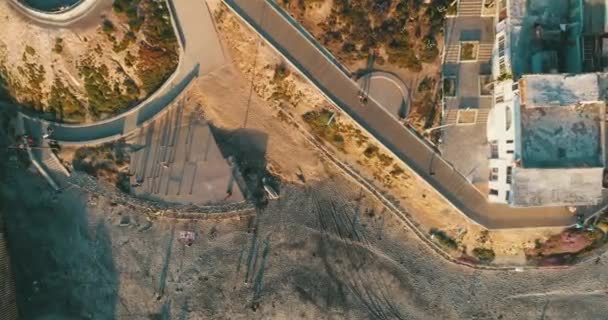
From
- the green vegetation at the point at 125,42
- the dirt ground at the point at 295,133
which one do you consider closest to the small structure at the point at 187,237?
the dirt ground at the point at 295,133

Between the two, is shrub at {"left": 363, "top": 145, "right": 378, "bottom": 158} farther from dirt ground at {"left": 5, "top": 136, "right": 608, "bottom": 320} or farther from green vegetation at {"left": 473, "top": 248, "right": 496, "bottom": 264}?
green vegetation at {"left": 473, "top": 248, "right": 496, "bottom": 264}

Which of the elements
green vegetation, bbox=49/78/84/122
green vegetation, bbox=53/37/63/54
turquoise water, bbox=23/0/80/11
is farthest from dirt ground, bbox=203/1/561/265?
turquoise water, bbox=23/0/80/11

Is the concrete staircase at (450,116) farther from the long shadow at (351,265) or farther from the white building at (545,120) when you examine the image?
the long shadow at (351,265)

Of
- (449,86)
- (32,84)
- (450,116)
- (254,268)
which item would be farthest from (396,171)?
(32,84)

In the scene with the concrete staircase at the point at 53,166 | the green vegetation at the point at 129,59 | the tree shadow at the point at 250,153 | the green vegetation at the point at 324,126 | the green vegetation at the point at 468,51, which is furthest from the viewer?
the tree shadow at the point at 250,153

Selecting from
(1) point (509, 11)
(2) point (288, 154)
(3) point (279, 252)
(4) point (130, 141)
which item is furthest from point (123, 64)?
(1) point (509, 11)

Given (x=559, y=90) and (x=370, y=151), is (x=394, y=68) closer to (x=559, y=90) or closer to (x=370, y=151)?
(x=370, y=151)
